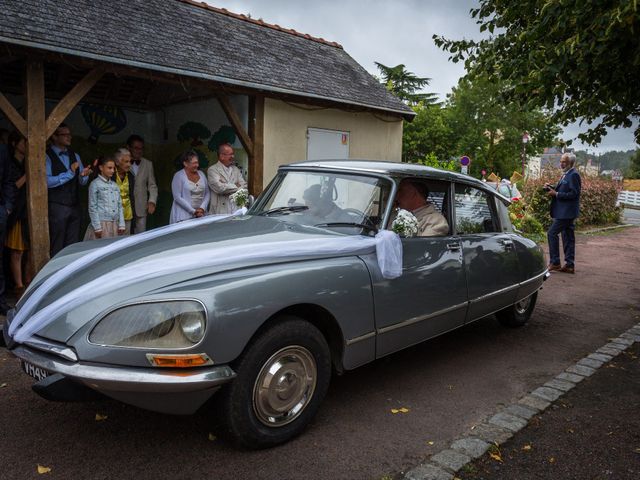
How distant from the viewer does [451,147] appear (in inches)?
1682

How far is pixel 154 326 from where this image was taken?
246 centimetres

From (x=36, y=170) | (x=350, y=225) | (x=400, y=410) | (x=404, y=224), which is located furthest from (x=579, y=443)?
(x=36, y=170)

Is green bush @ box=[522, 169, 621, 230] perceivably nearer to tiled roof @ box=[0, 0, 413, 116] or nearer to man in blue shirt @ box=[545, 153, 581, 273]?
man in blue shirt @ box=[545, 153, 581, 273]

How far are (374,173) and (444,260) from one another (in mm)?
905

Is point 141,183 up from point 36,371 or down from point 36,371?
up

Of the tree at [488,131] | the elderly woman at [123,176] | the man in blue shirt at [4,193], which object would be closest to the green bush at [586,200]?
the elderly woman at [123,176]

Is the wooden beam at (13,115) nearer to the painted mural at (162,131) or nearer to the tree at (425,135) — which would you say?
the painted mural at (162,131)

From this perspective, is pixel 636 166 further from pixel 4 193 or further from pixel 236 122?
pixel 4 193

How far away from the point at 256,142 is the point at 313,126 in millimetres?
1479

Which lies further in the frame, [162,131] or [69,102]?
[162,131]

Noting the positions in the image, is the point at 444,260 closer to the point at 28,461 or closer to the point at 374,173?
the point at 374,173

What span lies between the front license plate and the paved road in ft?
1.60

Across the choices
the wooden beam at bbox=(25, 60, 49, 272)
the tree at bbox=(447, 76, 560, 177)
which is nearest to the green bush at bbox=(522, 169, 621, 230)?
the wooden beam at bbox=(25, 60, 49, 272)

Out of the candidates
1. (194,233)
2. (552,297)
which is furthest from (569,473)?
(552,297)
